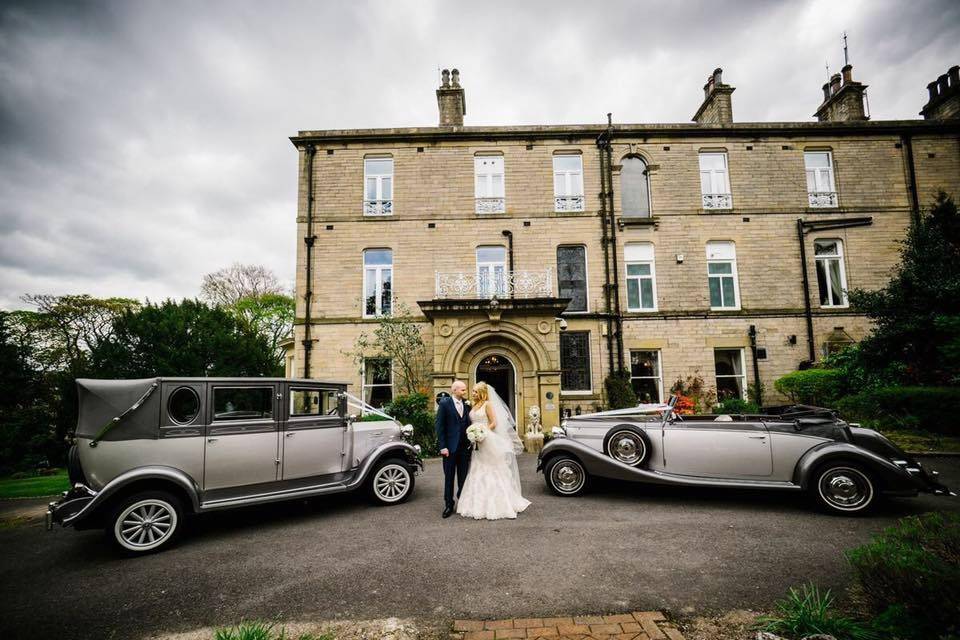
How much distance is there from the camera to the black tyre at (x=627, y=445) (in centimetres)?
609

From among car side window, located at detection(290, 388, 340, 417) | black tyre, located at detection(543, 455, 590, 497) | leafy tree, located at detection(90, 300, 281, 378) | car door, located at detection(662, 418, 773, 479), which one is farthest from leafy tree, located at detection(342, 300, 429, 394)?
car door, located at detection(662, 418, 773, 479)

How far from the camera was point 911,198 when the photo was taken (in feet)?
47.2

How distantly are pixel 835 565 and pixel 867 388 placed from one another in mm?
10265

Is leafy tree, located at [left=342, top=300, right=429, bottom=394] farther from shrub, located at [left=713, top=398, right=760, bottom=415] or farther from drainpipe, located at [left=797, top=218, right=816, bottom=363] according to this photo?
drainpipe, located at [left=797, top=218, right=816, bottom=363]

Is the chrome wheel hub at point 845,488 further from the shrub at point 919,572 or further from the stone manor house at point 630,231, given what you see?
the stone manor house at point 630,231

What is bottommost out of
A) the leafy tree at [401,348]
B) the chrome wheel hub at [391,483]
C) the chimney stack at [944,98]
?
the chrome wheel hub at [391,483]

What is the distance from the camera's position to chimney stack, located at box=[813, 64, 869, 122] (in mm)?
15148

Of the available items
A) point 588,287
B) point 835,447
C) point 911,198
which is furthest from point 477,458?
point 911,198

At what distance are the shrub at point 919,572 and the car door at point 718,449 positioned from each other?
2.40m

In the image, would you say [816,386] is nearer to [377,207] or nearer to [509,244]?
[509,244]

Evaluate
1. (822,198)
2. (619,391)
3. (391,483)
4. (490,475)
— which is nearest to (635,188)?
(822,198)

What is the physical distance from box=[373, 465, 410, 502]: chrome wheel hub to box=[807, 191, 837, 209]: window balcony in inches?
664

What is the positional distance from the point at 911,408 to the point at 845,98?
12.6 meters

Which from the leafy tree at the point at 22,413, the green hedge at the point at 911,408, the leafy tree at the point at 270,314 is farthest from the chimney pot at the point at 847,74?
the leafy tree at the point at 22,413
